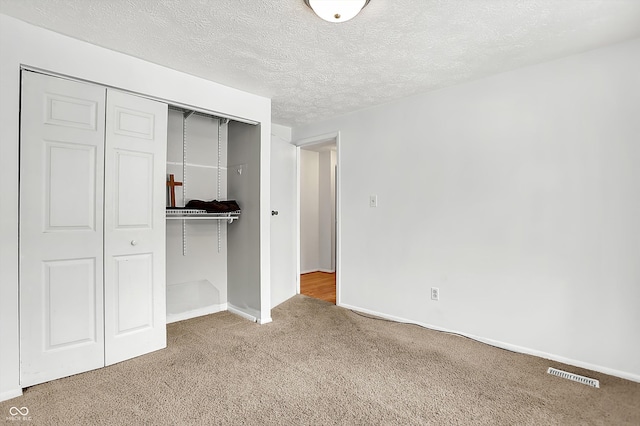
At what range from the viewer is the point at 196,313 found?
3537mm

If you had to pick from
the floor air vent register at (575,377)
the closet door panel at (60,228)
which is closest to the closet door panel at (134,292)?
the closet door panel at (60,228)

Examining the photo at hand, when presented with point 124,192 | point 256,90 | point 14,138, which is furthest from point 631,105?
point 14,138

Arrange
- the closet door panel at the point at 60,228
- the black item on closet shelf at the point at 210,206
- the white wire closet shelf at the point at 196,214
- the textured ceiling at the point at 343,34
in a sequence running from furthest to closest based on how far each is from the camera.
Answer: the black item on closet shelf at the point at 210,206, the white wire closet shelf at the point at 196,214, the closet door panel at the point at 60,228, the textured ceiling at the point at 343,34

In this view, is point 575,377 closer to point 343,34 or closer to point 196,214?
point 343,34

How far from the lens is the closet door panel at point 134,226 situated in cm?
240

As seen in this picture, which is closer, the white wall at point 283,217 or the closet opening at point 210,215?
the closet opening at point 210,215

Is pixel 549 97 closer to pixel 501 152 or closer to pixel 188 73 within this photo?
pixel 501 152

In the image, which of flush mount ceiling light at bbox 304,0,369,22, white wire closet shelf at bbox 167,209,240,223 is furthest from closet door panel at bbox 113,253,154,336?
flush mount ceiling light at bbox 304,0,369,22

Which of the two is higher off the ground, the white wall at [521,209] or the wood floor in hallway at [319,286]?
the white wall at [521,209]

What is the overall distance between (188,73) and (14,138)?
4.22 feet

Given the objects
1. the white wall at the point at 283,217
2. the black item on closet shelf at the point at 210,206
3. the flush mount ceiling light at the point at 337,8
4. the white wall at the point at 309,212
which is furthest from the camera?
the white wall at the point at 309,212

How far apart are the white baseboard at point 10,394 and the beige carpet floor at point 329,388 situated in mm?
34

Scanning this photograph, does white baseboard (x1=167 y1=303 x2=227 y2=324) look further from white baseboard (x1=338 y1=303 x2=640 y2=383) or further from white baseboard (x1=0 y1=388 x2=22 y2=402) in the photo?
white baseboard (x1=338 y1=303 x2=640 y2=383)

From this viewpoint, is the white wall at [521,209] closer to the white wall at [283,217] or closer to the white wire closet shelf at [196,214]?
the white wall at [283,217]
